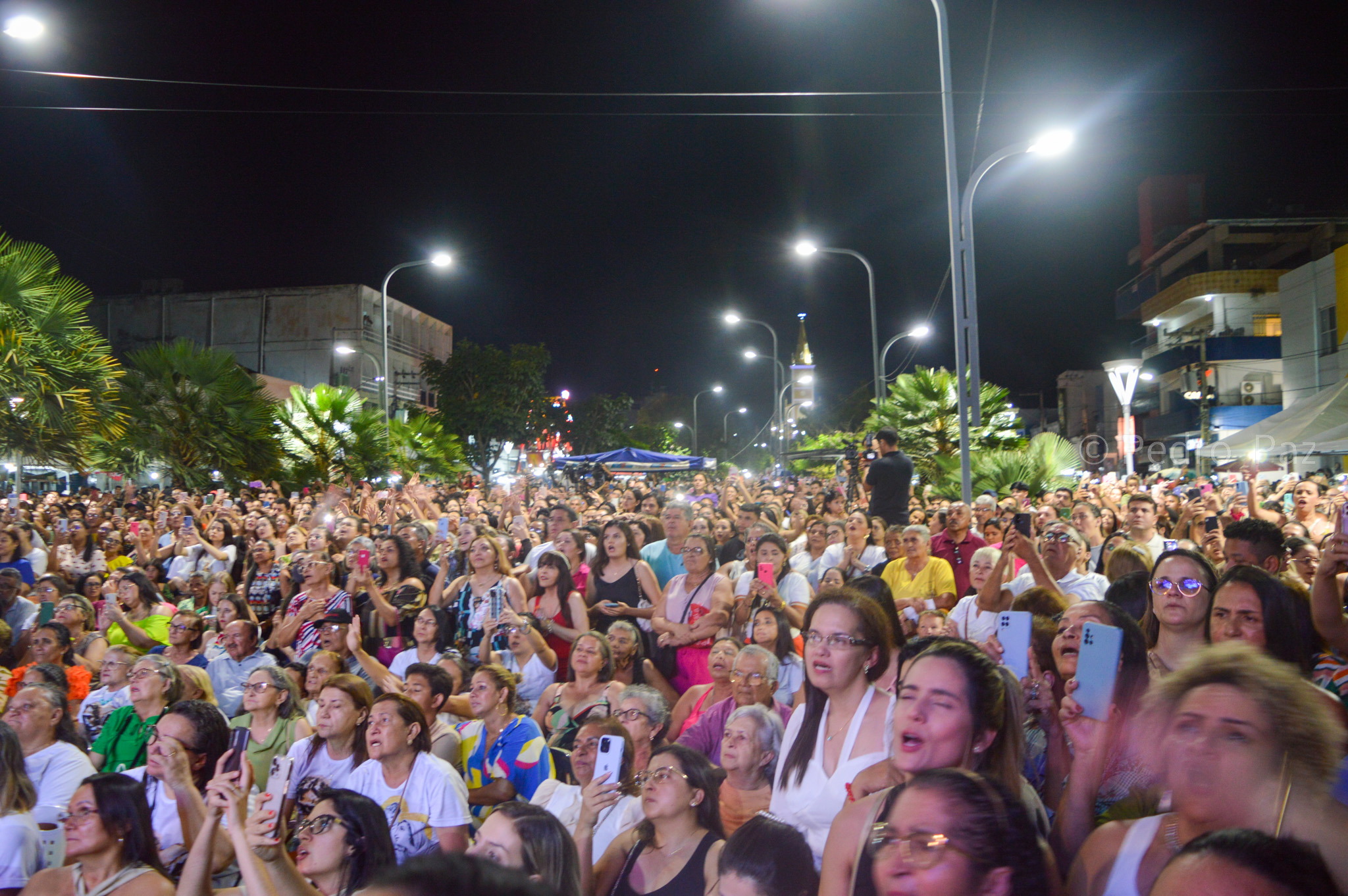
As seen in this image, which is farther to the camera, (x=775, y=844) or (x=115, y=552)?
(x=115, y=552)

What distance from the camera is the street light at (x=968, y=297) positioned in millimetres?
9914

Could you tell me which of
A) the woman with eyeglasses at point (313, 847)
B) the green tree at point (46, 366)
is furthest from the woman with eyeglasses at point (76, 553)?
the woman with eyeglasses at point (313, 847)

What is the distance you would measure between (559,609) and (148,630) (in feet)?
12.2

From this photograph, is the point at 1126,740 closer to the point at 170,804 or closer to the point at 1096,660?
the point at 1096,660

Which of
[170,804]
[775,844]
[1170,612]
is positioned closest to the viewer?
[775,844]

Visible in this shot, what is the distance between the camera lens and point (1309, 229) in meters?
43.0

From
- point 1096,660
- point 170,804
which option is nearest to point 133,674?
point 170,804

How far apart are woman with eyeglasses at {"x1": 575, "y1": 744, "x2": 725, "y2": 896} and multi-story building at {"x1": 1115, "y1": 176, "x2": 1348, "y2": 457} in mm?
37555

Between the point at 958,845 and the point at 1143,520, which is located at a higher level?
the point at 1143,520

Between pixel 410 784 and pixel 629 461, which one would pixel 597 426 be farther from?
pixel 410 784

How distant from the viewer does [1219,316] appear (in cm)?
4300

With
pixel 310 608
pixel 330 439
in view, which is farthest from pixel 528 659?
pixel 330 439

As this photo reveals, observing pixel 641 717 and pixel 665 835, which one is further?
pixel 641 717

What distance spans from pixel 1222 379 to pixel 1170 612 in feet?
145
